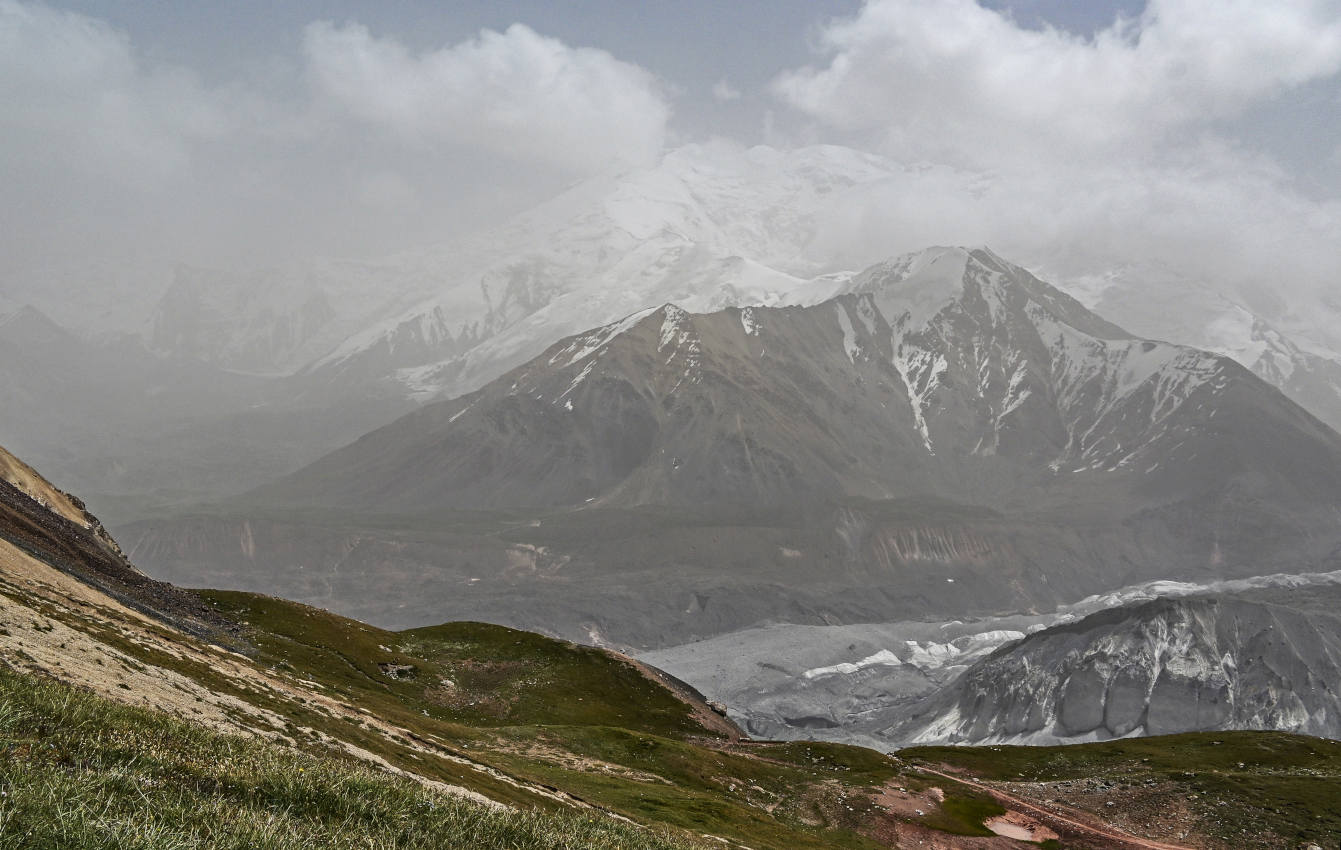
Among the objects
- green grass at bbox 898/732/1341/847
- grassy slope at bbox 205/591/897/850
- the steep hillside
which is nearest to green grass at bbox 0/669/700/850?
the steep hillside

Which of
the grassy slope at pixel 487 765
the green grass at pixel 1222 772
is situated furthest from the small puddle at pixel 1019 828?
the green grass at pixel 1222 772

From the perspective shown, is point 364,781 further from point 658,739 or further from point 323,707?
point 658,739

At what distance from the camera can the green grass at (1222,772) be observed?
70.1 m

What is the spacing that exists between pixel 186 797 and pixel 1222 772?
301 ft

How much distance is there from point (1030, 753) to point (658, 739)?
169 feet

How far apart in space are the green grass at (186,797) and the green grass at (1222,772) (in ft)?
211

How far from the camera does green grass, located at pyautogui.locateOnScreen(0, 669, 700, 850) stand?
12.9m

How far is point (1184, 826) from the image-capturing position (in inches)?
2803

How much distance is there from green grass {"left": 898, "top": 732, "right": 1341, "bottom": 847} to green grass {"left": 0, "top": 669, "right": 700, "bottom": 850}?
64.2 metres

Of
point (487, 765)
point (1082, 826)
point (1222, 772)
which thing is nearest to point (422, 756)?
point (487, 765)

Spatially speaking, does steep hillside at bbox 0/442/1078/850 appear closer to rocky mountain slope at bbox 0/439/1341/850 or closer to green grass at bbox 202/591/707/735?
rocky mountain slope at bbox 0/439/1341/850

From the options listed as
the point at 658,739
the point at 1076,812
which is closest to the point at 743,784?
the point at 658,739

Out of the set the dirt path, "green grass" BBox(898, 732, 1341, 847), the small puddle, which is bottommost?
the small puddle

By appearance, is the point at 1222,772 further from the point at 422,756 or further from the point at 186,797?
the point at 186,797
